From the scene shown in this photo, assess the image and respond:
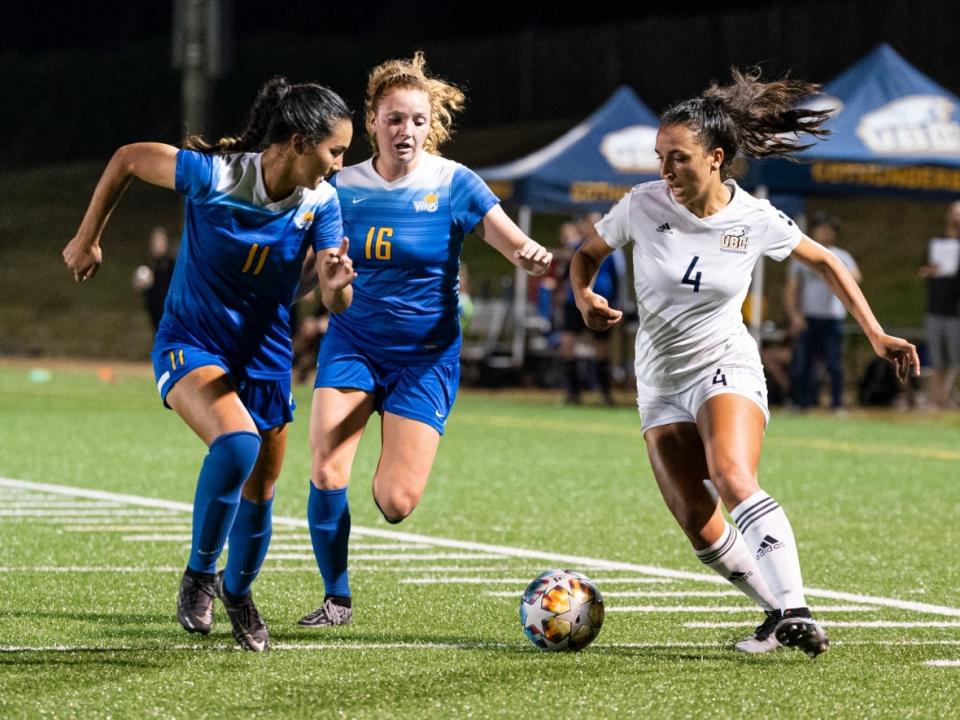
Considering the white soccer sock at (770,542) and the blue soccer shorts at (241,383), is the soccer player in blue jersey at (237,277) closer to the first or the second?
the blue soccer shorts at (241,383)

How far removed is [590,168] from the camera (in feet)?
73.9

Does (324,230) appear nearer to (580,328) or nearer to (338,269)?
(338,269)

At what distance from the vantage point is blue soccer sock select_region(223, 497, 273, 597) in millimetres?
6336

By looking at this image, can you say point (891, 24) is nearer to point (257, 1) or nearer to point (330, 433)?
point (257, 1)

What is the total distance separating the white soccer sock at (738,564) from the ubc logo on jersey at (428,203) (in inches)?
65.6

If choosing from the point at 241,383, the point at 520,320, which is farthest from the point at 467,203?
the point at 520,320

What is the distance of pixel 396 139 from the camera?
22.9ft

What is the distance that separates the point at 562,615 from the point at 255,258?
161cm

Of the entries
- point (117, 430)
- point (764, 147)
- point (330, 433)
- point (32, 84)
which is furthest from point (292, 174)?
point (32, 84)

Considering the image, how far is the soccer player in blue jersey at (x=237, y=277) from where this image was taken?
6.18m

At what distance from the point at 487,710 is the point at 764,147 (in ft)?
8.35

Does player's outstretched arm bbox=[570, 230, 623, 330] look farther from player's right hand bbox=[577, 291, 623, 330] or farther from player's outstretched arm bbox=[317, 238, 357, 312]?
player's outstretched arm bbox=[317, 238, 357, 312]

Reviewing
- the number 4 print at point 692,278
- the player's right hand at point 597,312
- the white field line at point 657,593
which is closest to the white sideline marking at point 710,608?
the white field line at point 657,593

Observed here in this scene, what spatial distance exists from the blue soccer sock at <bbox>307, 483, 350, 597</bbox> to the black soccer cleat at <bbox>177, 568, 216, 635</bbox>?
685 millimetres
